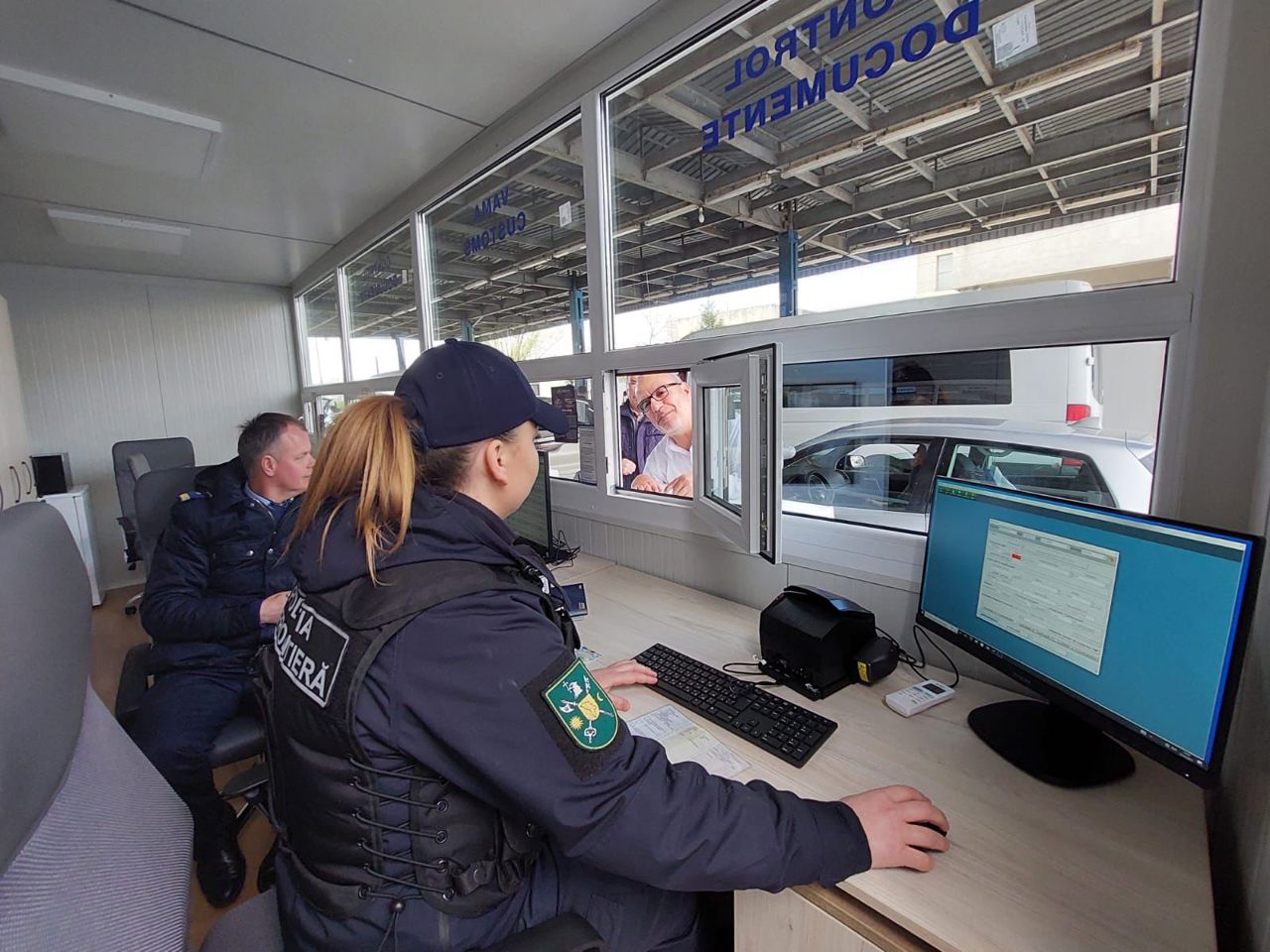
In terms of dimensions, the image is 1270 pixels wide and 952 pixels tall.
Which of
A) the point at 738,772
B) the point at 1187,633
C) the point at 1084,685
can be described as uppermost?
the point at 1187,633

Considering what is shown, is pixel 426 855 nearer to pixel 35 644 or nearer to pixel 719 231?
pixel 35 644

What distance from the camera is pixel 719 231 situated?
2070 mm

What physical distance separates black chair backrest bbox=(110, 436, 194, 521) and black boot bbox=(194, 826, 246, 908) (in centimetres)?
264

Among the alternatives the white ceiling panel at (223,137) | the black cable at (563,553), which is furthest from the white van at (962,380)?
the white ceiling panel at (223,137)

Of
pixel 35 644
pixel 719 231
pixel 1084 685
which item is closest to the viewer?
pixel 35 644

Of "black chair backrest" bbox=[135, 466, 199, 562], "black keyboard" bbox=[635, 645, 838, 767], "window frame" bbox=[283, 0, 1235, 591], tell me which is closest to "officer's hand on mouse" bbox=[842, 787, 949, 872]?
"black keyboard" bbox=[635, 645, 838, 767]

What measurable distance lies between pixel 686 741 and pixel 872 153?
1.64 metres

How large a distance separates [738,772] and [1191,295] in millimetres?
1175

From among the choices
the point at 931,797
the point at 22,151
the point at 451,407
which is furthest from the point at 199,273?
the point at 931,797

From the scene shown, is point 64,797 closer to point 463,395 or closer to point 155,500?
point 463,395

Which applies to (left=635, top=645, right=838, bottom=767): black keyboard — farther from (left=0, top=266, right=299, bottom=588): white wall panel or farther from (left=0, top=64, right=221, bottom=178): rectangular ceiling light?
(left=0, top=266, right=299, bottom=588): white wall panel

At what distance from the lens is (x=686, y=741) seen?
105cm

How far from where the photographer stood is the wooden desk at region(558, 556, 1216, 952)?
0.67m

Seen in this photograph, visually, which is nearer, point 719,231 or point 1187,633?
point 1187,633
